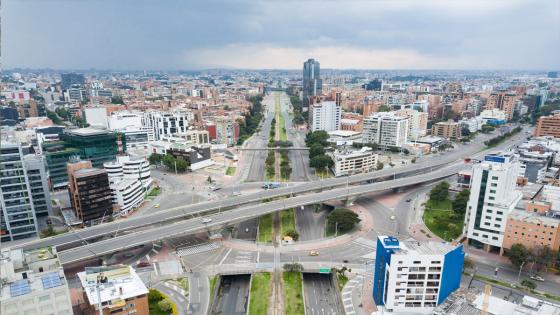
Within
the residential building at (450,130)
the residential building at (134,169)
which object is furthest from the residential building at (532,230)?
the residential building at (450,130)

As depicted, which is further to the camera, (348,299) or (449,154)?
(449,154)

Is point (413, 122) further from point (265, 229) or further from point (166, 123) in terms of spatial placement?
point (265, 229)

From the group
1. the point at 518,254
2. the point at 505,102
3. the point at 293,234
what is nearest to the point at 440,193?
the point at 518,254

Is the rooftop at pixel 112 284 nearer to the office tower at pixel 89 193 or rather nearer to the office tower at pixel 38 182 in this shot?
the office tower at pixel 89 193

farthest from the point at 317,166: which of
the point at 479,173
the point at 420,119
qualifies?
the point at 420,119

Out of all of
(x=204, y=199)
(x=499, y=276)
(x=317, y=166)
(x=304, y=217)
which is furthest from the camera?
(x=317, y=166)

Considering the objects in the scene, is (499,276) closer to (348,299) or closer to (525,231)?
(525,231)

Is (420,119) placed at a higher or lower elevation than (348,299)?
higher
